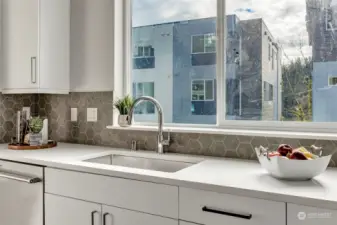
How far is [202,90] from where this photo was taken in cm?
217

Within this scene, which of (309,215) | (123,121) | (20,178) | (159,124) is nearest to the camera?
(309,215)

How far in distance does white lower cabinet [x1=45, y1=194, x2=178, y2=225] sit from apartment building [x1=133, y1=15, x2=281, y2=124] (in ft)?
2.98

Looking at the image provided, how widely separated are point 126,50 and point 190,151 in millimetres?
977

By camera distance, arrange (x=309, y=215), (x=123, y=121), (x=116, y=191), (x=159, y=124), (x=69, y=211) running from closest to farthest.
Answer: (x=309, y=215), (x=116, y=191), (x=69, y=211), (x=159, y=124), (x=123, y=121)

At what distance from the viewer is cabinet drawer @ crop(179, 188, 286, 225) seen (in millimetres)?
1176

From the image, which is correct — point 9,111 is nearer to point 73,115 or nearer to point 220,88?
point 73,115

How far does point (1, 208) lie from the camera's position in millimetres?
2002

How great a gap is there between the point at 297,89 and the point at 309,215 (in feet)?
3.21

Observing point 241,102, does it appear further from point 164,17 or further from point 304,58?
point 164,17

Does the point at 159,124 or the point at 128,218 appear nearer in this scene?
the point at 128,218

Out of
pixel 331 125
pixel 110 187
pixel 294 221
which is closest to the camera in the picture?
pixel 294 221

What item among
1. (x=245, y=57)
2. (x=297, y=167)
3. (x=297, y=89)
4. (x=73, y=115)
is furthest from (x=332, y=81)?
(x=73, y=115)

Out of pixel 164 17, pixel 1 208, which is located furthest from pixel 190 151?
pixel 1 208

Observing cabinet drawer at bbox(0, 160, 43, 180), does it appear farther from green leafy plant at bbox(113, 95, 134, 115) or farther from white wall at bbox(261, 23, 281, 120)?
white wall at bbox(261, 23, 281, 120)
